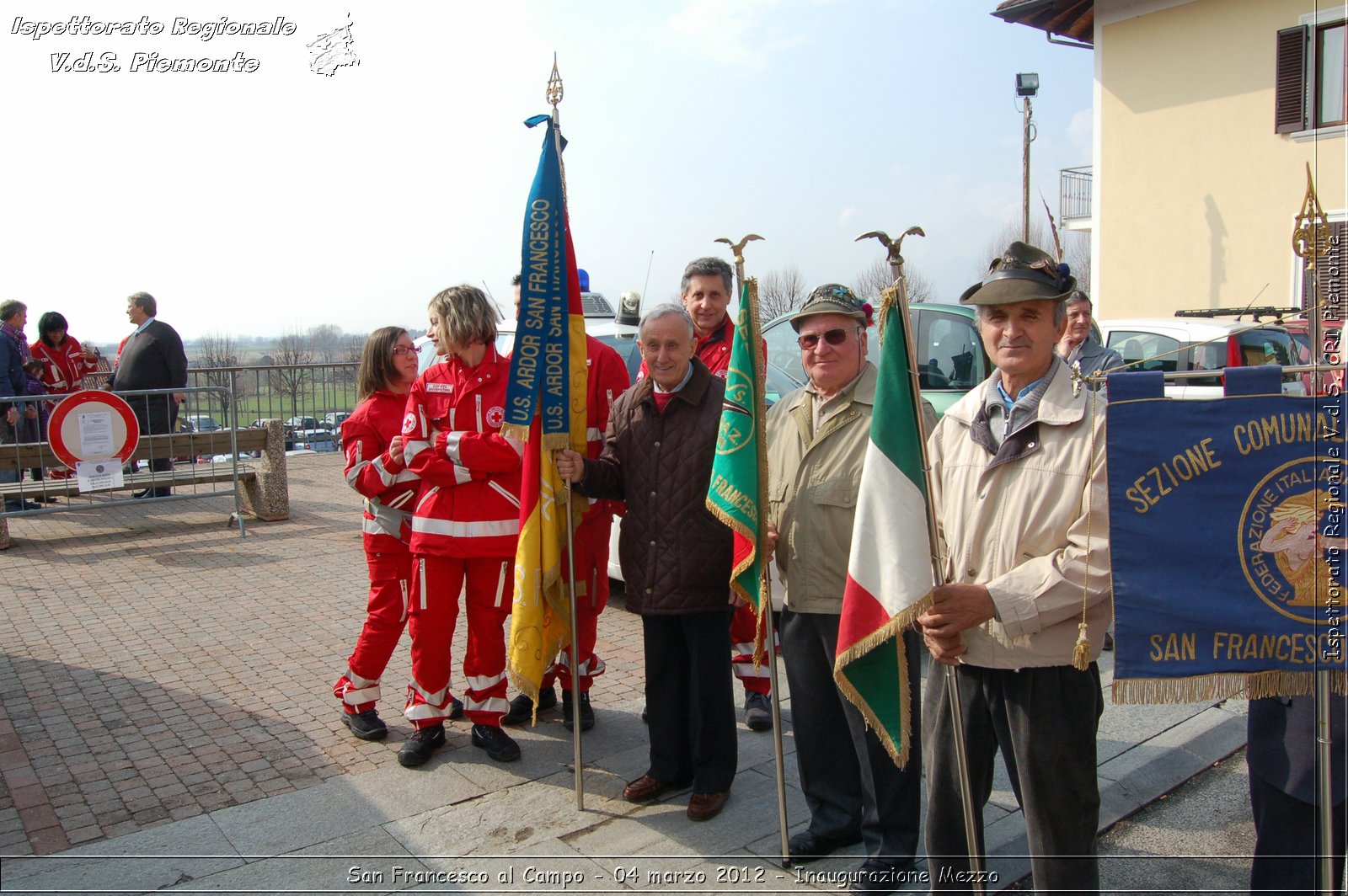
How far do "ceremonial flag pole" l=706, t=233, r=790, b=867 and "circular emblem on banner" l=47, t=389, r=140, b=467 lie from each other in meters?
8.08

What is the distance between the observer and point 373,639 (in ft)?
16.2

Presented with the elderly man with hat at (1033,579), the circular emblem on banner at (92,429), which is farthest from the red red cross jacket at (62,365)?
the elderly man with hat at (1033,579)

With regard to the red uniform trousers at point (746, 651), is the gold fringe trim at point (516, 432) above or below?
above

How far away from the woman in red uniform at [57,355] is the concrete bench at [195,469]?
66.8 inches

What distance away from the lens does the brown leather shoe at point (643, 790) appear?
13.8ft

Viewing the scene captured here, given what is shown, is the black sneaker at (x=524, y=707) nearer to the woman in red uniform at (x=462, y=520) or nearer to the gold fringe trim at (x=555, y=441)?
the woman in red uniform at (x=462, y=520)

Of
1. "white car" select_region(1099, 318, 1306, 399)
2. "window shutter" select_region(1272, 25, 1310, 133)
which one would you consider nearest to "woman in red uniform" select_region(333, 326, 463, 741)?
"white car" select_region(1099, 318, 1306, 399)

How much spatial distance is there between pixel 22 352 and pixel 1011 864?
12.2m

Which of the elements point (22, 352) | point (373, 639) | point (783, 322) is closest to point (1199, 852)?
point (373, 639)

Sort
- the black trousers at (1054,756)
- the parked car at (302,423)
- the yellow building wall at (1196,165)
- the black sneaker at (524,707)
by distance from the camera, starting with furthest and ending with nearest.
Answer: the yellow building wall at (1196,165), the parked car at (302,423), the black sneaker at (524,707), the black trousers at (1054,756)

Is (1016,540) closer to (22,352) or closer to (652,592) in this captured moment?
(652,592)

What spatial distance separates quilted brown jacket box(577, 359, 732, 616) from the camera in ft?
13.3

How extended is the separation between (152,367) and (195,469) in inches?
57.5

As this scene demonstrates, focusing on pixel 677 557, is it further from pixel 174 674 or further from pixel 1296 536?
pixel 174 674
